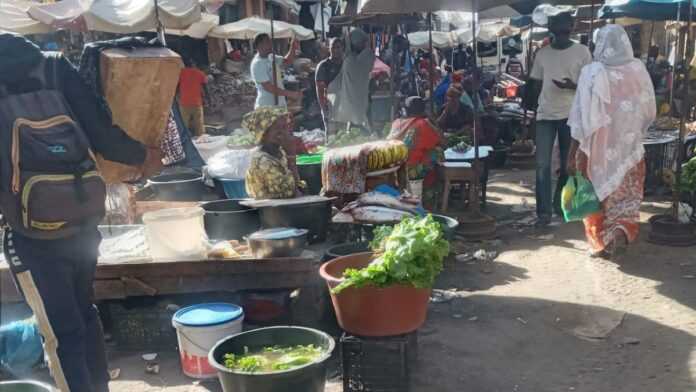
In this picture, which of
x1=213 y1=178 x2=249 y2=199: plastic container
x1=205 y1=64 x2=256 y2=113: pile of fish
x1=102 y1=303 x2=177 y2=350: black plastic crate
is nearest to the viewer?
x1=102 y1=303 x2=177 y2=350: black plastic crate

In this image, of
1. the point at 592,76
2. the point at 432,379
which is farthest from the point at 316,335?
the point at 592,76

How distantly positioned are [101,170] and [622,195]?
460 cm

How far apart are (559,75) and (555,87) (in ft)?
0.49

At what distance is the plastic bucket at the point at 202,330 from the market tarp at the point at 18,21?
385 inches

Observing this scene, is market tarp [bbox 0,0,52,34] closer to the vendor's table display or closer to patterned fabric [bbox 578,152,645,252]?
the vendor's table display

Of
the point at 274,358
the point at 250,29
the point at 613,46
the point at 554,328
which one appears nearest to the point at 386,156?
the point at 554,328

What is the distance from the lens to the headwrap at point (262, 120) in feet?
16.4

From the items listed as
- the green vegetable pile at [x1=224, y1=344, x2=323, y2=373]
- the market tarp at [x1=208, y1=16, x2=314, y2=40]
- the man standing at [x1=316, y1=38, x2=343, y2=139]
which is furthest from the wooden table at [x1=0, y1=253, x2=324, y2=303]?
the market tarp at [x1=208, y1=16, x2=314, y2=40]

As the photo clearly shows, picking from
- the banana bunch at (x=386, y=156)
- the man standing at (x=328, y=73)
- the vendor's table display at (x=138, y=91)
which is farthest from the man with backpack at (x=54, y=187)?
the man standing at (x=328, y=73)

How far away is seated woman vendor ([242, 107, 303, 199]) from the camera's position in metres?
5.03

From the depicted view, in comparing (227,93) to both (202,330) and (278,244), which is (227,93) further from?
(202,330)

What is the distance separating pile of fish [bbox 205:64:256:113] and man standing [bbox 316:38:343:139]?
8041mm

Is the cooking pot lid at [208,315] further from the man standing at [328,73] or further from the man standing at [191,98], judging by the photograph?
the man standing at [191,98]

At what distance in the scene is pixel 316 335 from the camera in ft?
11.8
